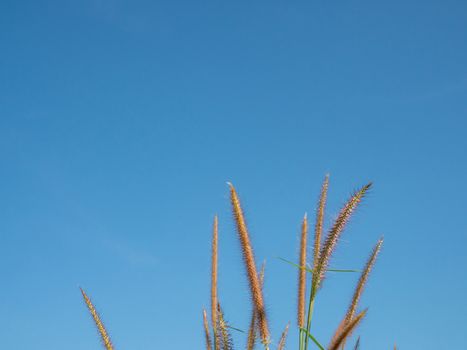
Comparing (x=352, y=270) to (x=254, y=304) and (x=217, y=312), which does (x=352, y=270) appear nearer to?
(x=254, y=304)

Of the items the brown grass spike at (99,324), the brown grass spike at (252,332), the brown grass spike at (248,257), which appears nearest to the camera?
the brown grass spike at (99,324)

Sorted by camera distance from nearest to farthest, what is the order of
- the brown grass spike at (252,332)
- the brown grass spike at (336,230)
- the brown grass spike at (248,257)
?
the brown grass spike at (336,230) < the brown grass spike at (248,257) < the brown grass spike at (252,332)

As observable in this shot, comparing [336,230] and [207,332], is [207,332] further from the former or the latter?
[336,230]

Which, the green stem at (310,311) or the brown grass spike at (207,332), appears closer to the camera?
the green stem at (310,311)

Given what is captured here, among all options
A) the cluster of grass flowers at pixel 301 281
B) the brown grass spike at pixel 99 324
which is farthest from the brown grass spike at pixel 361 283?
the brown grass spike at pixel 99 324

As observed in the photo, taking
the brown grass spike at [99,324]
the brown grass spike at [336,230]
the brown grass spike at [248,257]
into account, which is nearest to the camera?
the brown grass spike at [99,324]

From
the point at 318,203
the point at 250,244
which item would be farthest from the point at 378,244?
the point at 250,244

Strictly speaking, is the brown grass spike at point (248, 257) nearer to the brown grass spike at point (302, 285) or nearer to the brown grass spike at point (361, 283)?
the brown grass spike at point (302, 285)

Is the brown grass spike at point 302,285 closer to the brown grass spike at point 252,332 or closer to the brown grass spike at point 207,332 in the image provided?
the brown grass spike at point 252,332

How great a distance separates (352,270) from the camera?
5.86 metres

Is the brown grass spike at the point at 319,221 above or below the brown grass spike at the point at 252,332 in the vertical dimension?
above

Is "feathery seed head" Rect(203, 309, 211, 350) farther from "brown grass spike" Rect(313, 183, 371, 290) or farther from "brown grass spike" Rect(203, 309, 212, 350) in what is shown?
"brown grass spike" Rect(313, 183, 371, 290)

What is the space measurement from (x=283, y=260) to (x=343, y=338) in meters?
1.95

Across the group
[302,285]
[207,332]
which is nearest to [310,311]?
[302,285]
